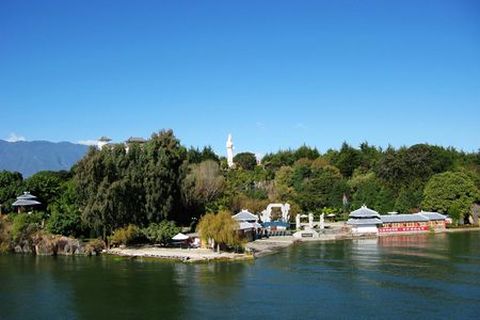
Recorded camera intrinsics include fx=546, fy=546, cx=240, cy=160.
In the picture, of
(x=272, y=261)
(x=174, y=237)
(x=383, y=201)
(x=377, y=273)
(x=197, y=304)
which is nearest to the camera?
(x=197, y=304)

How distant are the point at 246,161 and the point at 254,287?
6473 cm

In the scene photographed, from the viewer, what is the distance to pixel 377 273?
29.2 m

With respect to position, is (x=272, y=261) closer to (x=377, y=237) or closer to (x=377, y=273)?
(x=377, y=273)

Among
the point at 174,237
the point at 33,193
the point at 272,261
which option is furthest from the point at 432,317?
the point at 33,193

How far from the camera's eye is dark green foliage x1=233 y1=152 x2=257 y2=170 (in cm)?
9012

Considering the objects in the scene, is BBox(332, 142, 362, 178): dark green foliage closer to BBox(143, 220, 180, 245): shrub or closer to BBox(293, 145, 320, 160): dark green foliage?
BBox(293, 145, 320, 160): dark green foliage

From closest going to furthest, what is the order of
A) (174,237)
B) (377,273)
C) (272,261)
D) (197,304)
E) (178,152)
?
(197,304) → (377,273) → (272,261) → (174,237) → (178,152)

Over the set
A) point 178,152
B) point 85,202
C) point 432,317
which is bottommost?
point 432,317

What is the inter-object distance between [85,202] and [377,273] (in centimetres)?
2085

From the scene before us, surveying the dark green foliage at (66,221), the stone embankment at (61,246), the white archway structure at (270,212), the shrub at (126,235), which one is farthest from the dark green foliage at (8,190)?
the white archway structure at (270,212)

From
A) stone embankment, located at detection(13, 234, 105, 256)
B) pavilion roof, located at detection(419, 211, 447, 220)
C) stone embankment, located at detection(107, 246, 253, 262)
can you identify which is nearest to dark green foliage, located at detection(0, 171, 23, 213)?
stone embankment, located at detection(13, 234, 105, 256)

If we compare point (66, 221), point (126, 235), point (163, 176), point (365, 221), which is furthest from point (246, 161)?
point (126, 235)

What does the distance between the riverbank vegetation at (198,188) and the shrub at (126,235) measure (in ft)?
0.28

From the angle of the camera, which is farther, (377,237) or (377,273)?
(377,237)
